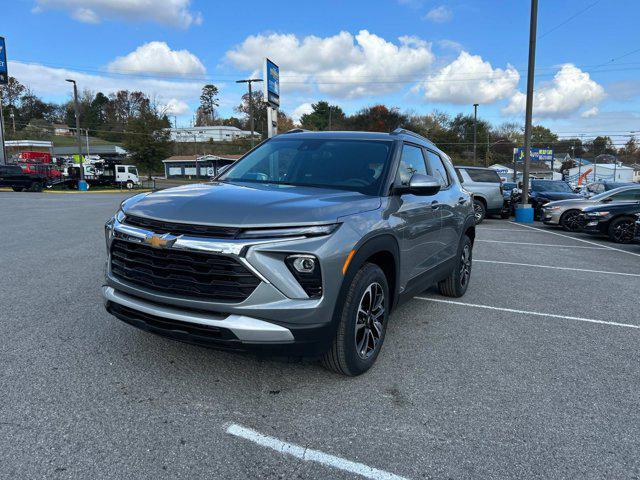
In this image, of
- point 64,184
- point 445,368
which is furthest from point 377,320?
point 64,184

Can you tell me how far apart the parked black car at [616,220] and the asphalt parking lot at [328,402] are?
26.8ft

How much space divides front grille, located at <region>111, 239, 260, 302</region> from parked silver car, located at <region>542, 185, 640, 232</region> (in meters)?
13.6

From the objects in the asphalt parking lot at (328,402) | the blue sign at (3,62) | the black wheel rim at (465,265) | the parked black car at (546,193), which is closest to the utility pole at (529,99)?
the parked black car at (546,193)

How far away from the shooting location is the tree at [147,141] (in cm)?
5494

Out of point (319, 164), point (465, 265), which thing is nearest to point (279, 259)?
point (319, 164)

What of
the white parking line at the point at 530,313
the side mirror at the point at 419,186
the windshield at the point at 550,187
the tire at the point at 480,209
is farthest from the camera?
the windshield at the point at 550,187

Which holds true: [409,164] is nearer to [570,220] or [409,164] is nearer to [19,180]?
[570,220]

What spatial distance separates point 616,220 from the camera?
12.2 m

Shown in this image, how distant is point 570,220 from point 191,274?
1454cm

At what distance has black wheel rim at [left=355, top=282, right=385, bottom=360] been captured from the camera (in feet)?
11.2

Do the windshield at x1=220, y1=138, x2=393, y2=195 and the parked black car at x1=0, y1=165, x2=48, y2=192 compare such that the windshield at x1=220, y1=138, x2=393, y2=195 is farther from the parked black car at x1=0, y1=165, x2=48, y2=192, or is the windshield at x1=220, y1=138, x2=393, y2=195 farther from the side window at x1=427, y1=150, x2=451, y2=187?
the parked black car at x1=0, y1=165, x2=48, y2=192

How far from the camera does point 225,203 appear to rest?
10.0ft

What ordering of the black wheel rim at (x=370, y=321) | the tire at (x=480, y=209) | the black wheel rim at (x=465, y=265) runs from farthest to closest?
the tire at (x=480, y=209) → the black wheel rim at (x=465, y=265) → the black wheel rim at (x=370, y=321)

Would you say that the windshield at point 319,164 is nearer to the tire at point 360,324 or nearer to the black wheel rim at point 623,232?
the tire at point 360,324
